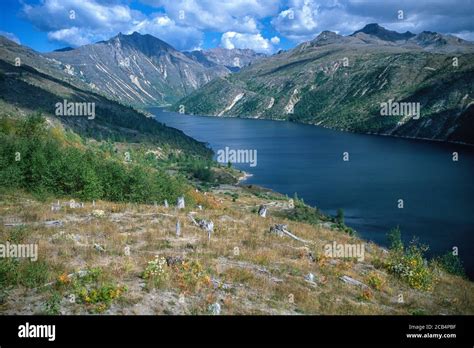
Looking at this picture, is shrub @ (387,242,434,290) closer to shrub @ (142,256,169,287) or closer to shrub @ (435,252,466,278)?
shrub @ (142,256,169,287)

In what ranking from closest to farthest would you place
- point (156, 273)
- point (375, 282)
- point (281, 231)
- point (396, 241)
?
1. point (156, 273)
2. point (375, 282)
3. point (281, 231)
4. point (396, 241)

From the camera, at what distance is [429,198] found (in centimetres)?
10994

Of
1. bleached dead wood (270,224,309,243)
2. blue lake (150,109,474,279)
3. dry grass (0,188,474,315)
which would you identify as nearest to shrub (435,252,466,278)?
blue lake (150,109,474,279)

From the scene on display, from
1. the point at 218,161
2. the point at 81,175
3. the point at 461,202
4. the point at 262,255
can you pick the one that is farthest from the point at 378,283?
the point at 218,161

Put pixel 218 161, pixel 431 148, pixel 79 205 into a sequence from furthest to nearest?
pixel 431 148 < pixel 218 161 < pixel 79 205

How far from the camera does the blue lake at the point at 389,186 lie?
86062mm

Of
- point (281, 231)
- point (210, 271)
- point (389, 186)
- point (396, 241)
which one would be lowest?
point (396, 241)

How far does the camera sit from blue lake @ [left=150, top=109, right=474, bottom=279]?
86.1 metres

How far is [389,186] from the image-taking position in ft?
407

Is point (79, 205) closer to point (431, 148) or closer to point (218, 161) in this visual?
point (218, 161)

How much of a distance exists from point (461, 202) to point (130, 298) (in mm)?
108558

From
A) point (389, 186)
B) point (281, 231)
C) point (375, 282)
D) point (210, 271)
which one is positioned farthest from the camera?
point (389, 186)

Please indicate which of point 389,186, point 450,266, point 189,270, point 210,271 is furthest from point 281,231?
point 389,186

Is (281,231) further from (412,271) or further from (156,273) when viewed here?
(156,273)
